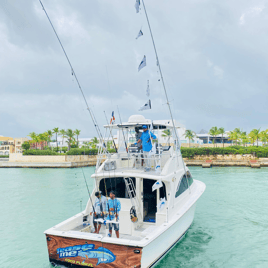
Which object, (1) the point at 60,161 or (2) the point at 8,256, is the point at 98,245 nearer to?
(2) the point at 8,256

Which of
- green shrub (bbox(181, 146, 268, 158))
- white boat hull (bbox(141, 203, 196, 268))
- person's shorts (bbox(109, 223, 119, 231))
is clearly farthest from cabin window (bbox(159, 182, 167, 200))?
green shrub (bbox(181, 146, 268, 158))

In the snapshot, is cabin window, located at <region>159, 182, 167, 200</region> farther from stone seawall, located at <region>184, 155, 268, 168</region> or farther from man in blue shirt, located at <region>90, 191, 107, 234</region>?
stone seawall, located at <region>184, 155, 268, 168</region>

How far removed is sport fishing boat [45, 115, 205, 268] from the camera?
5273mm

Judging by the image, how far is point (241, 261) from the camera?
23.7 ft

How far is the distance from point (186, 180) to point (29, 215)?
26.8 feet

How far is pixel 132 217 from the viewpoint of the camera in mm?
6785

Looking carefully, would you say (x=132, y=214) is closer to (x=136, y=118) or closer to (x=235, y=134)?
(x=136, y=118)

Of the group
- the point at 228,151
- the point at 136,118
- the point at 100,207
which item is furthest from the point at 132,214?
the point at 228,151

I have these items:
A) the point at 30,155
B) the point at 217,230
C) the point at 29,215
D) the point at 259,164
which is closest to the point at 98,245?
the point at 217,230

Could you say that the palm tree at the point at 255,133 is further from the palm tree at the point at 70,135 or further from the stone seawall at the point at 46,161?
the palm tree at the point at 70,135

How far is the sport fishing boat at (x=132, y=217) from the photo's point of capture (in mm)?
5273

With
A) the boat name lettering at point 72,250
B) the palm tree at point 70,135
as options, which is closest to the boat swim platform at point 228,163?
the boat name lettering at point 72,250

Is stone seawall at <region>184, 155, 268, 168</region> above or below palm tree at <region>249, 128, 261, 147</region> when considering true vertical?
below

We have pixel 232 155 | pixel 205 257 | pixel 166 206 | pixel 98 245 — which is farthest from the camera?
pixel 232 155
